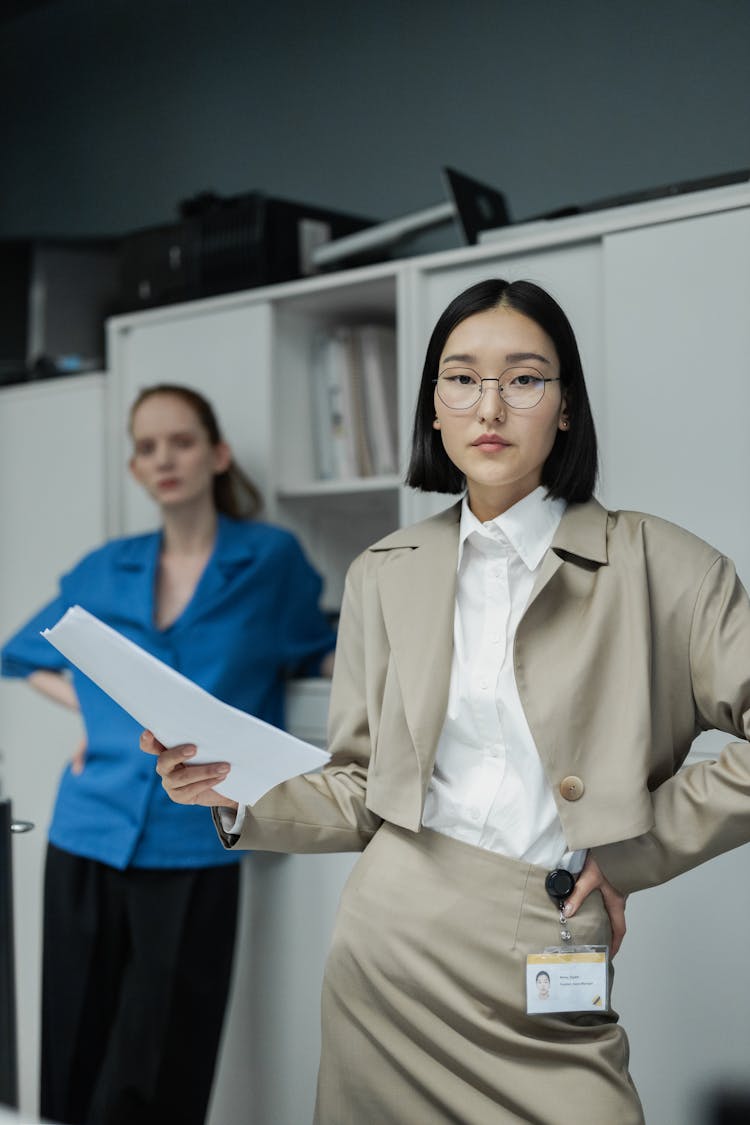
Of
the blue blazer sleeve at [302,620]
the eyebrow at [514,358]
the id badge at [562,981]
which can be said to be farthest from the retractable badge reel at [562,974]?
the blue blazer sleeve at [302,620]

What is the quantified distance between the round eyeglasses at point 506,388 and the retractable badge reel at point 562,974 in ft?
1.83

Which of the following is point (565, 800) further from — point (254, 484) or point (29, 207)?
point (29, 207)

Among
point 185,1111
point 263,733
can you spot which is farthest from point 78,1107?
point 263,733

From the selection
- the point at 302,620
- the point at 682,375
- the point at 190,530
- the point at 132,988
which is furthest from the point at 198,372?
the point at 132,988

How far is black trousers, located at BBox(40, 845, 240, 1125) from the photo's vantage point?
2408mm

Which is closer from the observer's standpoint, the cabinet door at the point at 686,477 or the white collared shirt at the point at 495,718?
the white collared shirt at the point at 495,718

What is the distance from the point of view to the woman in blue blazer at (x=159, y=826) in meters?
2.41

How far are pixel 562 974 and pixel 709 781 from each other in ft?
0.93

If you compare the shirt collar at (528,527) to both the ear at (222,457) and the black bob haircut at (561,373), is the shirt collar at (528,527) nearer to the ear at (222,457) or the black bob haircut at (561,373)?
the black bob haircut at (561,373)

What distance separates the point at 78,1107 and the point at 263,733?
5.11 ft

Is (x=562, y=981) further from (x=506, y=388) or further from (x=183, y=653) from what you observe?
(x=183, y=653)

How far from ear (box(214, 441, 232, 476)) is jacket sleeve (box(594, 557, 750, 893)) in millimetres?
1438

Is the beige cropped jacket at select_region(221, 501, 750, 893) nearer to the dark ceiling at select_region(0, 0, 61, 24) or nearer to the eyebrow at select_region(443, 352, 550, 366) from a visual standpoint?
the eyebrow at select_region(443, 352, 550, 366)

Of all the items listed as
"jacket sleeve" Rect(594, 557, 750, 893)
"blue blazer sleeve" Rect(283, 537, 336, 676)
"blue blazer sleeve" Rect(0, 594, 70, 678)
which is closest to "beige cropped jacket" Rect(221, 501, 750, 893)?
"jacket sleeve" Rect(594, 557, 750, 893)
